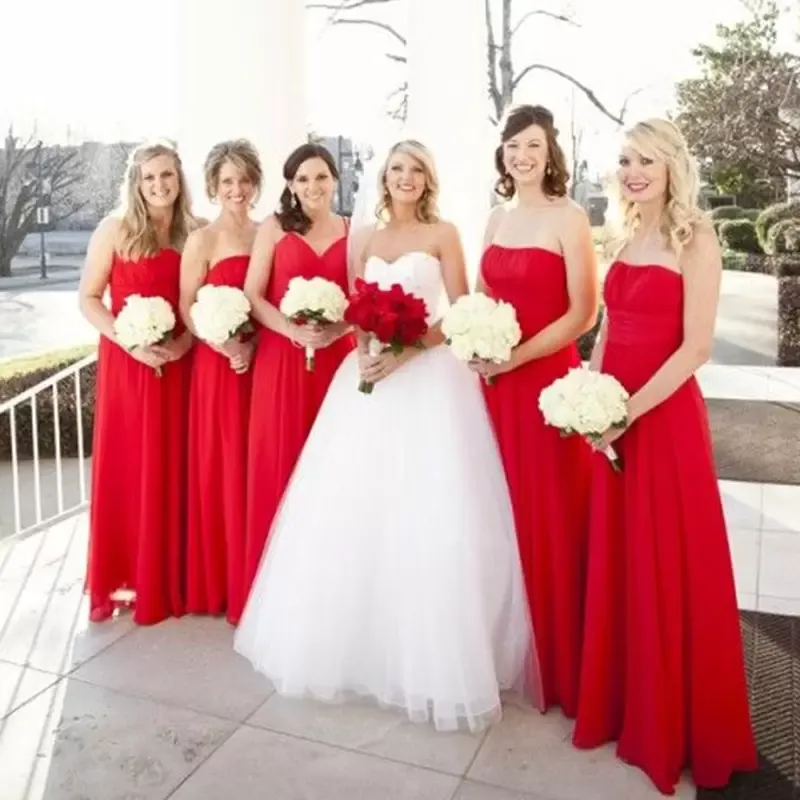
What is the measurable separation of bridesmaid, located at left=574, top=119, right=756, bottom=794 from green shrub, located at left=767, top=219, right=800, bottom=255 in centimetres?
1355

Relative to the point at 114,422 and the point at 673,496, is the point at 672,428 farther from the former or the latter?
the point at 114,422

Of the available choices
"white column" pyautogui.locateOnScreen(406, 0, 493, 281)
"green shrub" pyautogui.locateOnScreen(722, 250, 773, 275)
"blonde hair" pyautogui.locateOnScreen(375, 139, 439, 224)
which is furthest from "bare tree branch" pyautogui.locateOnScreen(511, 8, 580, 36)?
"blonde hair" pyautogui.locateOnScreen(375, 139, 439, 224)

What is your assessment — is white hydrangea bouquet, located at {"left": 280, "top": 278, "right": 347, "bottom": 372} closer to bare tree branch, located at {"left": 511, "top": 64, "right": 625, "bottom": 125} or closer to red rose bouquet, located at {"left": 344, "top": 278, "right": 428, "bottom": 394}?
red rose bouquet, located at {"left": 344, "top": 278, "right": 428, "bottom": 394}

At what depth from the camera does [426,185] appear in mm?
3814

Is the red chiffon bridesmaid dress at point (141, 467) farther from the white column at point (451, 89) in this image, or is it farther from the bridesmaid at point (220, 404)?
the white column at point (451, 89)

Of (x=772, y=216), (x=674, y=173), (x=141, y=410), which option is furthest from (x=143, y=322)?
→ (x=772, y=216)

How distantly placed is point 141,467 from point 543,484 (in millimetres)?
1912

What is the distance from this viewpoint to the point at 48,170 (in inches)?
627

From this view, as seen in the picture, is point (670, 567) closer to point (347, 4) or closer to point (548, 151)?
point (548, 151)

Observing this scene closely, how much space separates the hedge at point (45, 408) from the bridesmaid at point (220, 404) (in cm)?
605

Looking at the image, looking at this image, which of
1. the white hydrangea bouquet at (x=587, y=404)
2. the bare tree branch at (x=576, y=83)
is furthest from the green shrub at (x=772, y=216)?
the white hydrangea bouquet at (x=587, y=404)

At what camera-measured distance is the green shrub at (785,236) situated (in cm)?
1546

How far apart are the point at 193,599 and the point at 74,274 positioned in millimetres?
12721

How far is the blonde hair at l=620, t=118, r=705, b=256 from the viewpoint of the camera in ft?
9.75
